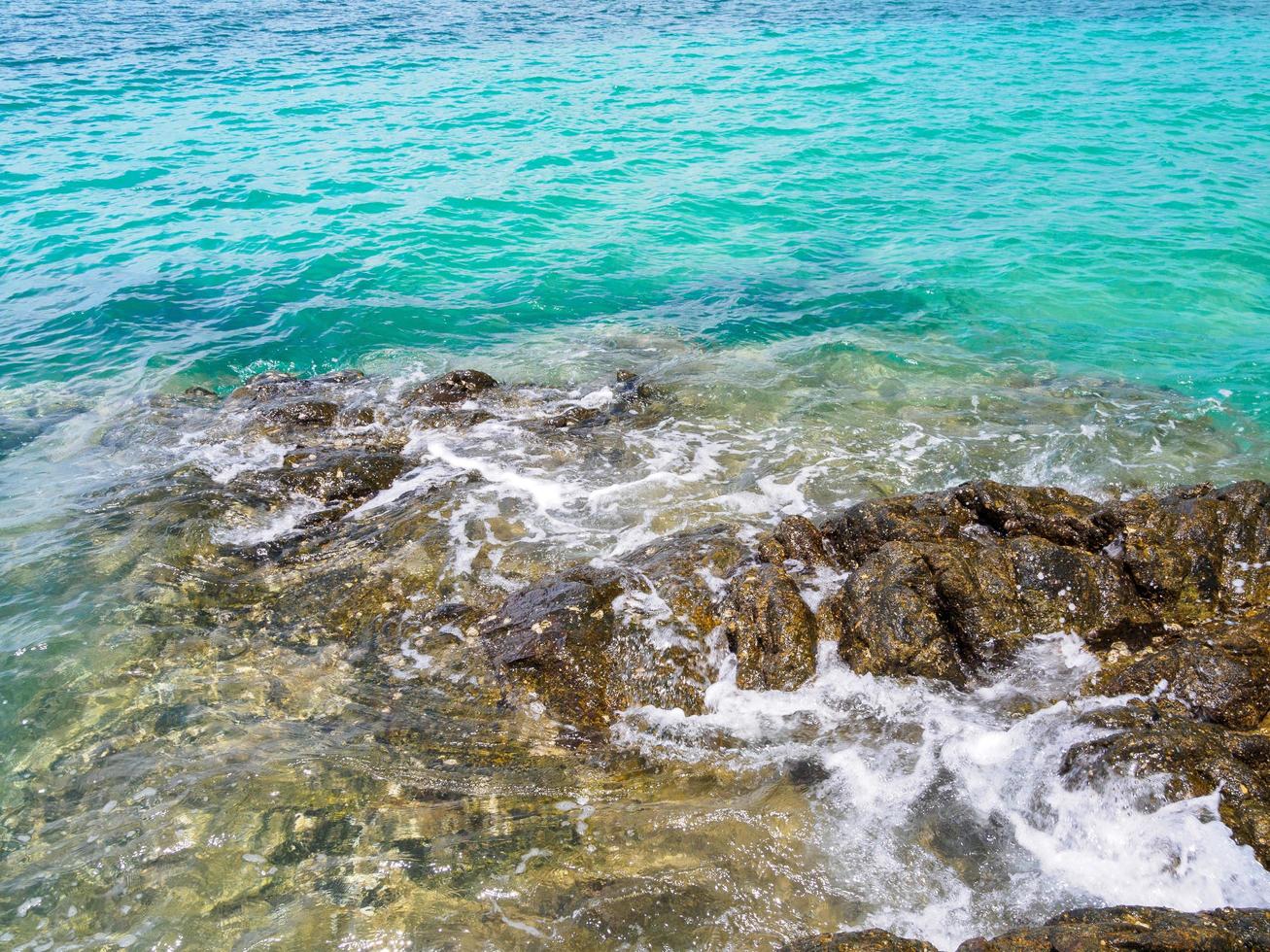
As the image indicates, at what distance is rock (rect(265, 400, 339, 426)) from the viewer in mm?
10891

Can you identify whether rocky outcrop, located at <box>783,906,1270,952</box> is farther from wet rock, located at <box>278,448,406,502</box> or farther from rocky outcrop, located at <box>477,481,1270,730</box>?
wet rock, located at <box>278,448,406,502</box>

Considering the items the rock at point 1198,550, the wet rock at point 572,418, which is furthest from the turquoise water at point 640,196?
the rock at point 1198,550

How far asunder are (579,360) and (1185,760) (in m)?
9.84

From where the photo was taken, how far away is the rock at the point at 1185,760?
4.52m

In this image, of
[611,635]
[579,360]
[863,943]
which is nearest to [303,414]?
[579,360]

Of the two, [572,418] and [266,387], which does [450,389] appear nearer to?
[572,418]

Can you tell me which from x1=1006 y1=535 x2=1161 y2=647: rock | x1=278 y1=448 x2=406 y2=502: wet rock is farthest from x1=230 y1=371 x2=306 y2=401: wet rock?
x1=1006 y1=535 x2=1161 y2=647: rock

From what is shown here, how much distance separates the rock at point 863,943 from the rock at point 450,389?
8816 mm

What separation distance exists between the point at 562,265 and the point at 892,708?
12.6 meters

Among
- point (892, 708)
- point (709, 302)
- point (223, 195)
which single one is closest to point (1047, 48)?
point (709, 302)

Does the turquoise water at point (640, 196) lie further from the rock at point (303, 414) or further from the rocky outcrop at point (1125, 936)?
the rocky outcrop at point (1125, 936)

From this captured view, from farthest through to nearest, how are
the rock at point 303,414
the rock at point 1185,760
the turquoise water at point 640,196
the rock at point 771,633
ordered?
the turquoise water at point 640,196 < the rock at point 303,414 < the rock at point 771,633 < the rock at point 1185,760

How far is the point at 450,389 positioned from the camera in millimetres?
11523

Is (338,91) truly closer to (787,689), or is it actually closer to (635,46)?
(635,46)
